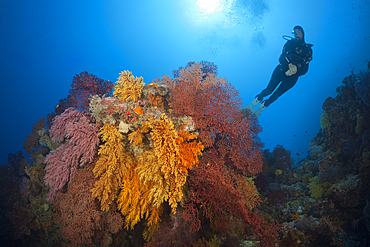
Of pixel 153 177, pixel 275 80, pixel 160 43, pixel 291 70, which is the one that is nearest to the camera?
pixel 153 177

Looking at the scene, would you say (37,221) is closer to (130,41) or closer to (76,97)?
(76,97)

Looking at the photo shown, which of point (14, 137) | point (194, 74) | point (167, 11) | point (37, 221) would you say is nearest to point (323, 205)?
point (194, 74)

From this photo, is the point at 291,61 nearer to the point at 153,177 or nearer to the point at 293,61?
the point at 293,61

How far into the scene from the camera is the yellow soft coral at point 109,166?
291cm

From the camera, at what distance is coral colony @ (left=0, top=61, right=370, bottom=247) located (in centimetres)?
292

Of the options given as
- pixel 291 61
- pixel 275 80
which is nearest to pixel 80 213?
pixel 275 80

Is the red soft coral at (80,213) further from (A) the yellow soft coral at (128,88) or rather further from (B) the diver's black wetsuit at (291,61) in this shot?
(B) the diver's black wetsuit at (291,61)

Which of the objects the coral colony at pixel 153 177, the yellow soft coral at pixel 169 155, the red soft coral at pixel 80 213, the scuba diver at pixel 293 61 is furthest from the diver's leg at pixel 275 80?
the red soft coral at pixel 80 213

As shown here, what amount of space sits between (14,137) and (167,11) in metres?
76.6

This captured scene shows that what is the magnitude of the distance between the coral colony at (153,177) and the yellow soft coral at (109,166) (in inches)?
0.8

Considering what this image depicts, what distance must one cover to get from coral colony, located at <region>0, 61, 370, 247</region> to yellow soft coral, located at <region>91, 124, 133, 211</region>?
0.02m

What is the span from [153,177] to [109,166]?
40.1 inches

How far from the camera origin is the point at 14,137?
171ft

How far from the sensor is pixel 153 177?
8.67 ft
